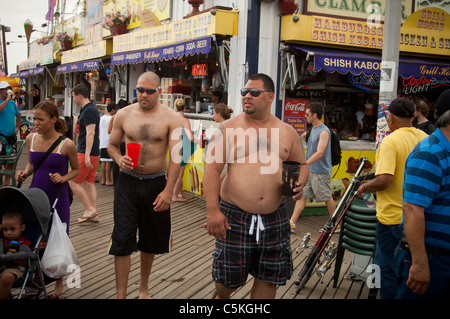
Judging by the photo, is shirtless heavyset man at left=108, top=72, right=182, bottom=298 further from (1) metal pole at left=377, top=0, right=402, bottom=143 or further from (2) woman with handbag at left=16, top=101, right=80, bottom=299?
(1) metal pole at left=377, top=0, right=402, bottom=143

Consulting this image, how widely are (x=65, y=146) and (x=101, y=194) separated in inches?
203

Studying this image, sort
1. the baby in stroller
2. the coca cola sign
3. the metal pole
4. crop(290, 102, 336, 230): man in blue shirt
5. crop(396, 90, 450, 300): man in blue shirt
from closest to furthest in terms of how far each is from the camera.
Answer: crop(396, 90, 450, 300): man in blue shirt → the baby in stroller → the metal pole → crop(290, 102, 336, 230): man in blue shirt → the coca cola sign

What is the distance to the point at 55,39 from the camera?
67.8 ft

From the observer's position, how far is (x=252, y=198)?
3.50 metres

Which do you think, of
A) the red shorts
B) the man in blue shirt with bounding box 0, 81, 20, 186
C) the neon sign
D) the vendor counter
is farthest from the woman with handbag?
the neon sign

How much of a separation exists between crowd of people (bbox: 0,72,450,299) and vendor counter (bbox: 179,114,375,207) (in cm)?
427

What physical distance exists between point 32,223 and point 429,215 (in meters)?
3.24

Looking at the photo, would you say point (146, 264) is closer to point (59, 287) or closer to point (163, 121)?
point (59, 287)

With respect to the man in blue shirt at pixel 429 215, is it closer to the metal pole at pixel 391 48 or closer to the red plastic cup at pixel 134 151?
the red plastic cup at pixel 134 151

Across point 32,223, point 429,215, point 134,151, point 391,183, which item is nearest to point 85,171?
point 32,223

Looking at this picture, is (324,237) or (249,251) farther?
(324,237)

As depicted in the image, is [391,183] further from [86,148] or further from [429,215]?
[86,148]

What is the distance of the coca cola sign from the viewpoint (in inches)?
391

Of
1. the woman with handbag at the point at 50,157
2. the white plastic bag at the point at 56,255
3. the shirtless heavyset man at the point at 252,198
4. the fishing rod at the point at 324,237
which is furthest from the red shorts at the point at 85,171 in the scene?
the shirtless heavyset man at the point at 252,198
